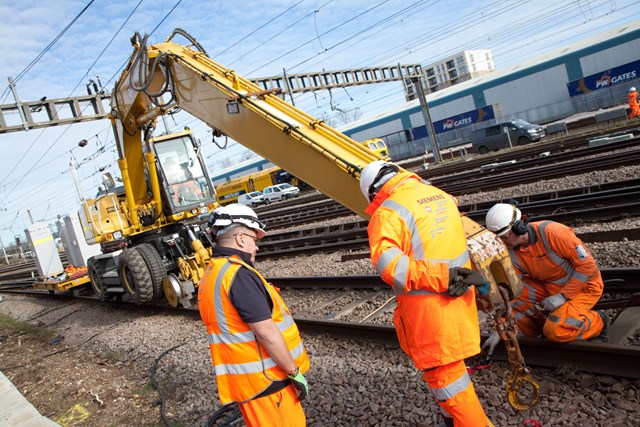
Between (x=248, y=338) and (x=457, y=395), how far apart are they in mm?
1287

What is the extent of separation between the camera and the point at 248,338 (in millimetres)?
2793

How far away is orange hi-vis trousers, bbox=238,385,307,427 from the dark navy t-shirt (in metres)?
0.52

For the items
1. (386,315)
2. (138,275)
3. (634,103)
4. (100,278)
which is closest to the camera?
(386,315)

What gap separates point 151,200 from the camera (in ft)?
33.4

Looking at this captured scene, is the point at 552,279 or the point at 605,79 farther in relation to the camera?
Answer: the point at 605,79

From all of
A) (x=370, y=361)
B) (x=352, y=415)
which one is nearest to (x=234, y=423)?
(x=352, y=415)

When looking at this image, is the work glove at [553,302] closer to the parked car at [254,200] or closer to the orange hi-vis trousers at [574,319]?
the orange hi-vis trousers at [574,319]

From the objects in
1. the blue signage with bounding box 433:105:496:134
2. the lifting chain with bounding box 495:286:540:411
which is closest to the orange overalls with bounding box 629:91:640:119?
the blue signage with bounding box 433:105:496:134

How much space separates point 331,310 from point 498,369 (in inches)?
124

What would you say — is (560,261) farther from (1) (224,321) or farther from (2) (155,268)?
(2) (155,268)

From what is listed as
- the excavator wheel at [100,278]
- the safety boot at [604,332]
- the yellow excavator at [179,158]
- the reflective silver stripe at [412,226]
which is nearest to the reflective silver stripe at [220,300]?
the reflective silver stripe at [412,226]

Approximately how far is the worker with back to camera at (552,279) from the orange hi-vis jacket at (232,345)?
7.99 feet

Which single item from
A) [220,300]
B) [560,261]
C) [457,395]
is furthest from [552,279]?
[220,300]

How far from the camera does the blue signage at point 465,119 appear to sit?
42.3 meters
